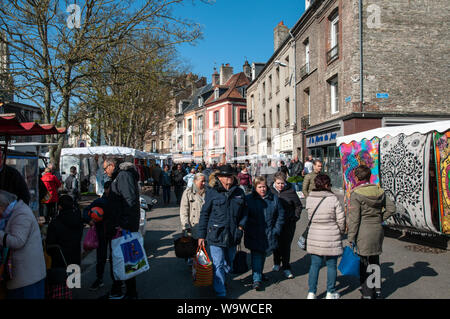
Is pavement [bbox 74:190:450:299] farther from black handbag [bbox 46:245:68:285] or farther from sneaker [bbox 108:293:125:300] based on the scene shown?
black handbag [bbox 46:245:68:285]

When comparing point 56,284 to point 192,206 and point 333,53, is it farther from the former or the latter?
point 333,53

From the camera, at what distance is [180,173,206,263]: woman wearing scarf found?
534cm

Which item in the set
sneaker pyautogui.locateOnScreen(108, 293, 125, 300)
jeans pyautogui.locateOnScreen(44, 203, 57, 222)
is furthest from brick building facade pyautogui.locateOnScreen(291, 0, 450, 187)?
sneaker pyautogui.locateOnScreen(108, 293, 125, 300)

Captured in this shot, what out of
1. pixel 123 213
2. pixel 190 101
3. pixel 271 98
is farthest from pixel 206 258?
pixel 190 101

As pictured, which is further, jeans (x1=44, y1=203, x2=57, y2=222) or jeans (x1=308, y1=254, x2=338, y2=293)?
jeans (x1=44, y1=203, x2=57, y2=222)

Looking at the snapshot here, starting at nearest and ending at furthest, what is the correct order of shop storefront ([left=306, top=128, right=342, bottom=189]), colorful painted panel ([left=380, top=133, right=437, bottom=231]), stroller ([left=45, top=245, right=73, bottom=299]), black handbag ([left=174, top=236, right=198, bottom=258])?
stroller ([left=45, top=245, right=73, bottom=299]), black handbag ([left=174, top=236, right=198, bottom=258]), colorful painted panel ([left=380, top=133, right=437, bottom=231]), shop storefront ([left=306, top=128, right=342, bottom=189])

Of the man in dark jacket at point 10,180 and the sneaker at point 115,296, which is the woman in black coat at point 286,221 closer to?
the sneaker at point 115,296

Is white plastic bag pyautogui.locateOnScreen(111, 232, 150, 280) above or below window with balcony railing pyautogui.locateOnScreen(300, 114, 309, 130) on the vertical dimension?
below

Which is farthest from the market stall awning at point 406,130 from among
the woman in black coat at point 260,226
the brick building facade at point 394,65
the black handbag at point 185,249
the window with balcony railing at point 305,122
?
the window with balcony railing at point 305,122

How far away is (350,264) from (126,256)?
259cm

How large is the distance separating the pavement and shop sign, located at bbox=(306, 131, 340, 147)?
11240 mm

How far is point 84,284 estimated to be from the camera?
16.2 feet

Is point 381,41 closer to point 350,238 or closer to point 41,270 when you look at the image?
point 350,238
